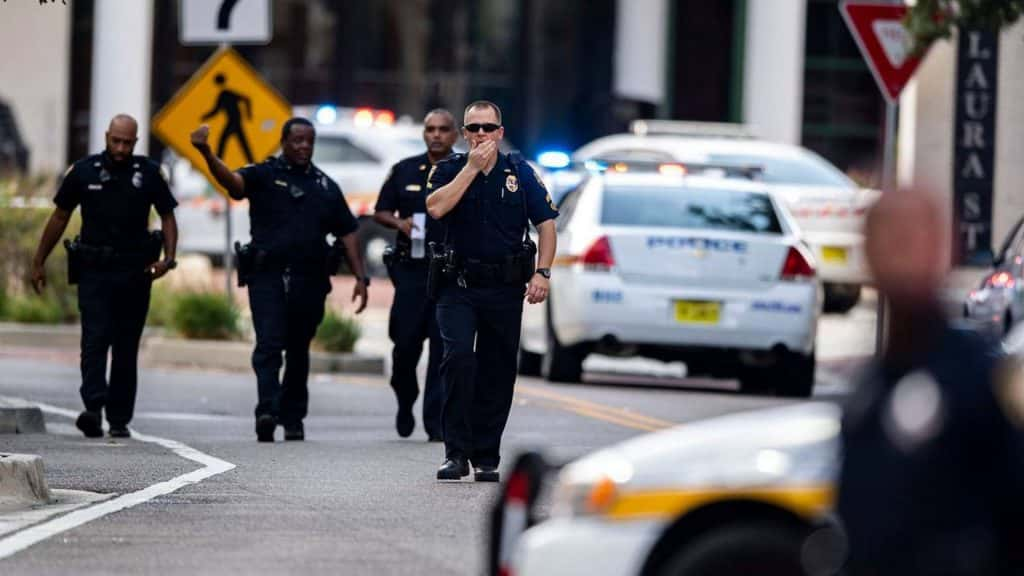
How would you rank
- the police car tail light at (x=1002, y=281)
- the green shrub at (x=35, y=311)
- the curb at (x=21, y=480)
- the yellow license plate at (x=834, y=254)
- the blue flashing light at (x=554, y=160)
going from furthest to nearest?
the yellow license plate at (x=834, y=254)
the green shrub at (x=35, y=311)
the blue flashing light at (x=554, y=160)
the police car tail light at (x=1002, y=281)
the curb at (x=21, y=480)

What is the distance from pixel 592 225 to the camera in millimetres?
16953

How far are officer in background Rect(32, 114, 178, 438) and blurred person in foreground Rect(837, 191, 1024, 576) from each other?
8.75 meters

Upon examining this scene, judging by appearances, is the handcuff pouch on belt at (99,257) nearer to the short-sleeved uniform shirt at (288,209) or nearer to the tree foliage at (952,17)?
the short-sleeved uniform shirt at (288,209)

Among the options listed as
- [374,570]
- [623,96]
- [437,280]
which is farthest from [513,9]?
[374,570]

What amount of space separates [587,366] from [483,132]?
984cm

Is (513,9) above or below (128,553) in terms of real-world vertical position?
above

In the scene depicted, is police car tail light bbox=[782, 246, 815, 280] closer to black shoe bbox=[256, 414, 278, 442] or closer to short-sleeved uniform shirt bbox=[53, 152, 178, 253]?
black shoe bbox=[256, 414, 278, 442]

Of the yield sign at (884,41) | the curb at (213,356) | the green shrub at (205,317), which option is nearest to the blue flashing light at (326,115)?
the curb at (213,356)

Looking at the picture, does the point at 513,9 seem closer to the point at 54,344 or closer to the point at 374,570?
the point at 54,344

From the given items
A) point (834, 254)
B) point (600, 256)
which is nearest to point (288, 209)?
point (600, 256)

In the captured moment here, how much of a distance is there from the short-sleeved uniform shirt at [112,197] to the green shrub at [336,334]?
5811 mm

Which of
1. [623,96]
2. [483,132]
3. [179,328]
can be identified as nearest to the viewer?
[483,132]

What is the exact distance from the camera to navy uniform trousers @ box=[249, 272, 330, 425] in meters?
13.2

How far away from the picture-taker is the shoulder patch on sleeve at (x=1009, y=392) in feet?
15.2
